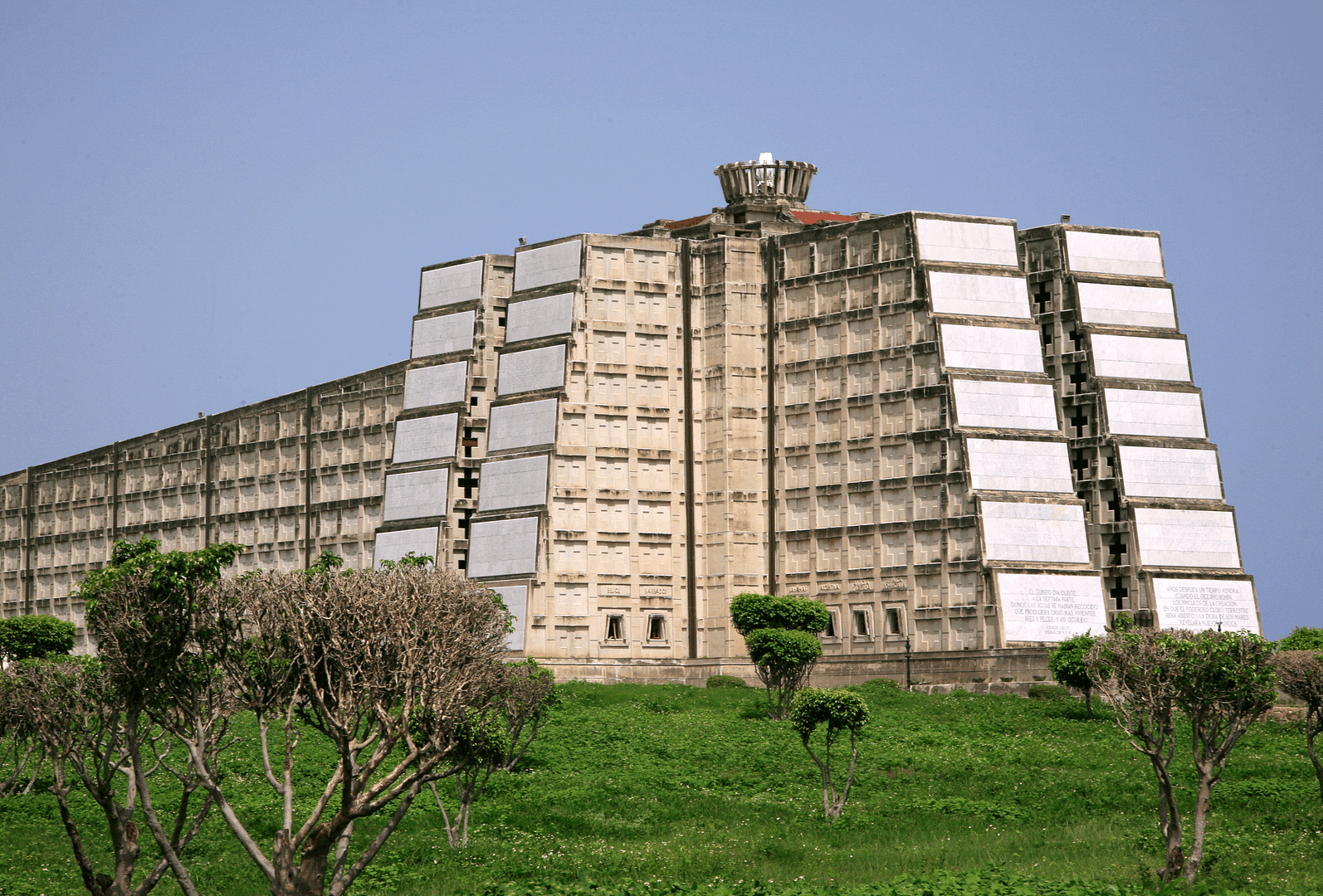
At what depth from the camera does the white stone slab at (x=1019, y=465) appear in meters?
77.9

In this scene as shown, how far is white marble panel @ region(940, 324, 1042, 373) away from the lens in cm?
7988

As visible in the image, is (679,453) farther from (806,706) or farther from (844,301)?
(806,706)

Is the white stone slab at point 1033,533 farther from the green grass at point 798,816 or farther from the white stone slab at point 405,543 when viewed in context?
the white stone slab at point 405,543

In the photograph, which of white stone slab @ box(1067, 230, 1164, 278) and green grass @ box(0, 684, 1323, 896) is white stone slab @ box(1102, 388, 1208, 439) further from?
green grass @ box(0, 684, 1323, 896)

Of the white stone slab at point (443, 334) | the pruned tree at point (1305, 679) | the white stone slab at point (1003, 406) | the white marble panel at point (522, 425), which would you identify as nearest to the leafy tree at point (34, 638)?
the white stone slab at point (443, 334)

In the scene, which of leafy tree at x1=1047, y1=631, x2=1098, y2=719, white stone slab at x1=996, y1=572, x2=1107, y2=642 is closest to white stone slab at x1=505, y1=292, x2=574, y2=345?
white stone slab at x1=996, y1=572, x2=1107, y2=642

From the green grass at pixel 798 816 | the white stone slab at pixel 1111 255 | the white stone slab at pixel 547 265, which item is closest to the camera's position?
the green grass at pixel 798 816

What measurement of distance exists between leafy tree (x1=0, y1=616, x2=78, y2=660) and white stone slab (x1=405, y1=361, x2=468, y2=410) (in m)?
20.7

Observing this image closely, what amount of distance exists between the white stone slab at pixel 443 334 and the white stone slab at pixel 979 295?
24.0 metres

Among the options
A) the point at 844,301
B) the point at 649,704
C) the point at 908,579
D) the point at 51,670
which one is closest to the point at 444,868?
the point at 51,670

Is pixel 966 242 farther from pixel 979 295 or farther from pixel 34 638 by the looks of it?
pixel 34 638

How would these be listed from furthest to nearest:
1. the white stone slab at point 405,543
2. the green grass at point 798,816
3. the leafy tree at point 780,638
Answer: the white stone slab at point 405,543 < the leafy tree at point 780,638 < the green grass at point 798,816

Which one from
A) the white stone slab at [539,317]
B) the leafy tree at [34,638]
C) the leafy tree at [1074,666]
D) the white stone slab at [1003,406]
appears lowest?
the leafy tree at [1074,666]

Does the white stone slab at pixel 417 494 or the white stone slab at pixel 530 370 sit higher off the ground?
the white stone slab at pixel 530 370
